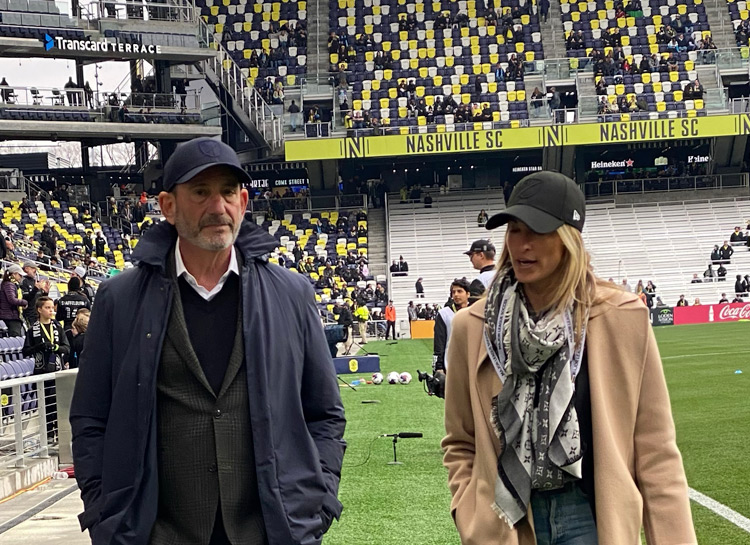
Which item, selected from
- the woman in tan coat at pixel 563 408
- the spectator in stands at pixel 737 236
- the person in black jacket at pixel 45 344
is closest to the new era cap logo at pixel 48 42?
the spectator in stands at pixel 737 236

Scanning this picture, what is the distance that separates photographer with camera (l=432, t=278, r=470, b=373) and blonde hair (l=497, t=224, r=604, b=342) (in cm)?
533

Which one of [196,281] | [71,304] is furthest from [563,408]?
[71,304]

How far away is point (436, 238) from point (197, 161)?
46.0 meters

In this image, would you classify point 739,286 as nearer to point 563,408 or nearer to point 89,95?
point 89,95

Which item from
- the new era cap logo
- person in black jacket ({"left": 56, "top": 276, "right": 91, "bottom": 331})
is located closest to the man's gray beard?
person in black jacket ({"left": 56, "top": 276, "right": 91, "bottom": 331})

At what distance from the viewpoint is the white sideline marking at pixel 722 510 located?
25.5 ft

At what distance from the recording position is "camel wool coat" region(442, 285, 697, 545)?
3156mm

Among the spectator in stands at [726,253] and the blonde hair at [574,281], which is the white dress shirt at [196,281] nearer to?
the blonde hair at [574,281]

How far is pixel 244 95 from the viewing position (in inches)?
1902

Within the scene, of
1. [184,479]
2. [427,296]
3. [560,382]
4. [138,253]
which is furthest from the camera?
[427,296]

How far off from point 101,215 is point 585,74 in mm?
21233

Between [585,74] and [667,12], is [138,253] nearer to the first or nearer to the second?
[585,74]

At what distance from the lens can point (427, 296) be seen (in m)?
44.6

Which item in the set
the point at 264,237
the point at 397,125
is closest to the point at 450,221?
the point at 397,125
